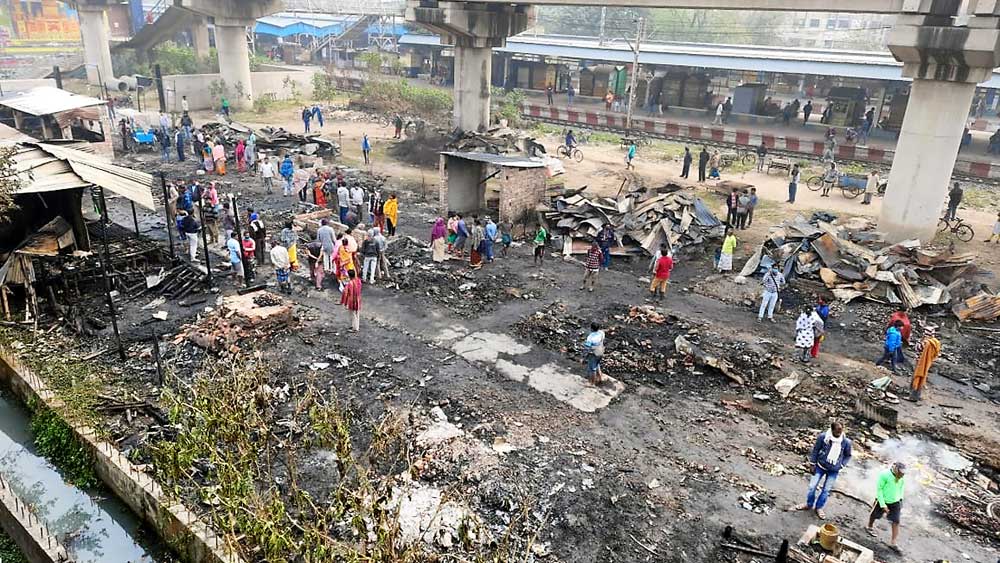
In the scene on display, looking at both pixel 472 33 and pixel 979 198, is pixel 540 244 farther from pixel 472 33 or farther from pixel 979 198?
pixel 979 198

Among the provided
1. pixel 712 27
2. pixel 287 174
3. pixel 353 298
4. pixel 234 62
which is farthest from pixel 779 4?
pixel 712 27

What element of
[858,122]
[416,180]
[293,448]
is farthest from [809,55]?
[293,448]

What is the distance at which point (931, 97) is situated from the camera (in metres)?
18.1

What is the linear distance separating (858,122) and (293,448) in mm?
Result: 35897

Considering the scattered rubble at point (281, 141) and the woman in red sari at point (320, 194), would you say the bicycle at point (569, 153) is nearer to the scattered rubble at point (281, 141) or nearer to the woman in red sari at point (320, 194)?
the scattered rubble at point (281, 141)

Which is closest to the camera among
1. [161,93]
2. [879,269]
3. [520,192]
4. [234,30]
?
[879,269]

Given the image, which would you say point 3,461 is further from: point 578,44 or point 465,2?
point 578,44

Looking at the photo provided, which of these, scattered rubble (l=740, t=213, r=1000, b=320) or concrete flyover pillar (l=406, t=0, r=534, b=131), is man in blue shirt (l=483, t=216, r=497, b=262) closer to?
scattered rubble (l=740, t=213, r=1000, b=320)

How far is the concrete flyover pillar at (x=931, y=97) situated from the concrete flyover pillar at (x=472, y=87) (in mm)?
16836

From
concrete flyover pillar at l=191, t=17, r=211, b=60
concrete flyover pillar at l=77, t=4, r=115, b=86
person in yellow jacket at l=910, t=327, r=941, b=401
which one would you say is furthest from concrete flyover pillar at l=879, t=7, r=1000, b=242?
concrete flyover pillar at l=191, t=17, r=211, b=60

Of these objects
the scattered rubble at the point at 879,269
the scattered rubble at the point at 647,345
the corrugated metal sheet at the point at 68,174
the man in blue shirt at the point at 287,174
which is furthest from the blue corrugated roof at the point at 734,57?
the corrugated metal sheet at the point at 68,174

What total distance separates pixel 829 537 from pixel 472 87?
25.7 meters

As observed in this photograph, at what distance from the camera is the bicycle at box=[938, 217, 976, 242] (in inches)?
799

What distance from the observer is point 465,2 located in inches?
1075
